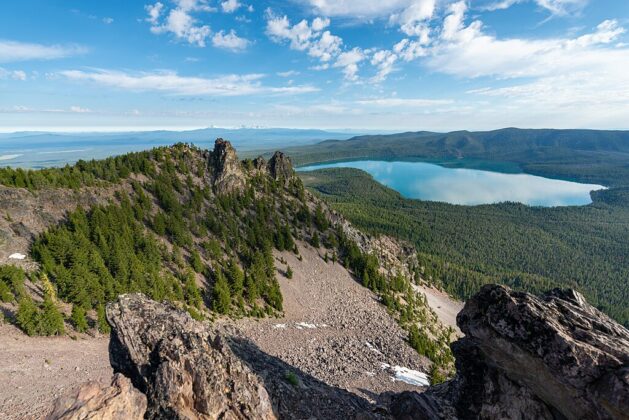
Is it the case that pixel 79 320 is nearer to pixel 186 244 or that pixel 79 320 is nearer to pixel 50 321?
pixel 50 321

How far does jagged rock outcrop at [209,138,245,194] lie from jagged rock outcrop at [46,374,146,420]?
63157mm

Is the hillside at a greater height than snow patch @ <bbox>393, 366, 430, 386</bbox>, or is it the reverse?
the hillside

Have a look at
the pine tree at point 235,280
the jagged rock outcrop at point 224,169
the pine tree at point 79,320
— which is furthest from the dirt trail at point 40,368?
the jagged rock outcrop at point 224,169

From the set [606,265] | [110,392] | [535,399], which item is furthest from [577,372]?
[606,265]

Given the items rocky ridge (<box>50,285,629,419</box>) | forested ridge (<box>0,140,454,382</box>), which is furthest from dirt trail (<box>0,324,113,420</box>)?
rocky ridge (<box>50,285,629,419</box>)

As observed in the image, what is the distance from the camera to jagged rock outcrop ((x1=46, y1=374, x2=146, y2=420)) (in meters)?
12.6

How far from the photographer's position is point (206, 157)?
8025cm

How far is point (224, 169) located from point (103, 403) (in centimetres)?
6709

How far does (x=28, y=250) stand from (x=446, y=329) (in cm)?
7228

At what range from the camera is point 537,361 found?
1505 cm

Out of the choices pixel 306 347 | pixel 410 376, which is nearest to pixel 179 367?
pixel 306 347

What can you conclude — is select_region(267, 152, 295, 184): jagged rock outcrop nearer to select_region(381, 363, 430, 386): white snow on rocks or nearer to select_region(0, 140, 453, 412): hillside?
select_region(0, 140, 453, 412): hillside

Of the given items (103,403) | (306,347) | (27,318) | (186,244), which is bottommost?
(306,347)

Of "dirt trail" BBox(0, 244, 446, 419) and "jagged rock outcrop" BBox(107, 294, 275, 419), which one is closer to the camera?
"jagged rock outcrop" BBox(107, 294, 275, 419)
